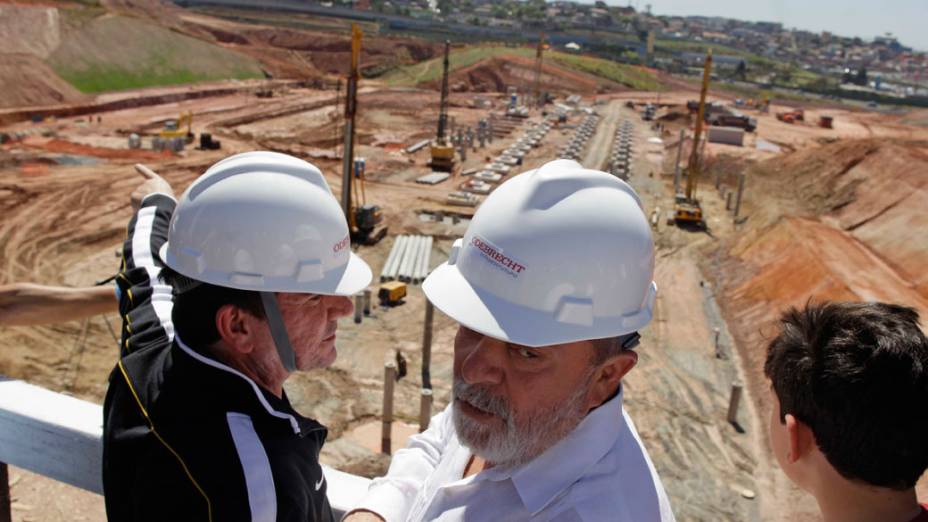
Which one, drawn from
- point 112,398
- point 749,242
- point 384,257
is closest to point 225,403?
point 112,398

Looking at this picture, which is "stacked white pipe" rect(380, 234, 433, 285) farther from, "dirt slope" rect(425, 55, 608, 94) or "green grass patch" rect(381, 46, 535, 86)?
"dirt slope" rect(425, 55, 608, 94)

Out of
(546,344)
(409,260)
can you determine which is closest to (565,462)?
(546,344)

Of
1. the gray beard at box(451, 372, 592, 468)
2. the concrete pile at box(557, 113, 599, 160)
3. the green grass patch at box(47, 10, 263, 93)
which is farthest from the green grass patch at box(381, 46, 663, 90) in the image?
the gray beard at box(451, 372, 592, 468)

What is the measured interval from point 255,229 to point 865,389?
1865mm

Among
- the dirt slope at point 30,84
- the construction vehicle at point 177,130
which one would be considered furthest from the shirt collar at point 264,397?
the dirt slope at point 30,84

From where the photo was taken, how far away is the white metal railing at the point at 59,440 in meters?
2.35

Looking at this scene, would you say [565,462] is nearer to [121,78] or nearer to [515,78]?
[121,78]

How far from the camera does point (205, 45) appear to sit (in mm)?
53156

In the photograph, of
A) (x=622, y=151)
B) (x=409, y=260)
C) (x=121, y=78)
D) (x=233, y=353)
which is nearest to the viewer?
(x=233, y=353)

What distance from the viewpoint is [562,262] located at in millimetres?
1986

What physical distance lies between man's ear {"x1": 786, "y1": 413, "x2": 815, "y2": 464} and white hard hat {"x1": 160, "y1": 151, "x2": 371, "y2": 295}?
4.83ft

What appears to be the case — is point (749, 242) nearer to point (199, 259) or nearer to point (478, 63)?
point (199, 259)

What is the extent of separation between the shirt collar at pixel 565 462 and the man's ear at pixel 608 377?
77mm

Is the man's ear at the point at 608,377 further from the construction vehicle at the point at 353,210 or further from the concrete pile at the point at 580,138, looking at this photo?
the concrete pile at the point at 580,138
